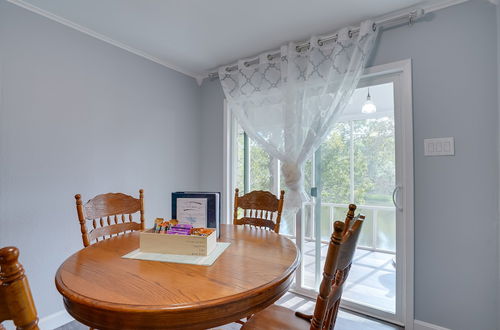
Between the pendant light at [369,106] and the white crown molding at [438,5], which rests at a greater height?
the white crown molding at [438,5]

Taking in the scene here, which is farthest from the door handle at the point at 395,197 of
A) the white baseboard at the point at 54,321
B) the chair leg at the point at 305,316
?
the white baseboard at the point at 54,321

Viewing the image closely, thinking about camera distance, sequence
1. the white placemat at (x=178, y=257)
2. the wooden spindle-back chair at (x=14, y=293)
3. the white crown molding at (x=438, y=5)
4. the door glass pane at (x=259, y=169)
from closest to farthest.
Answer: the wooden spindle-back chair at (x=14, y=293)
the white placemat at (x=178, y=257)
the white crown molding at (x=438, y=5)
the door glass pane at (x=259, y=169)

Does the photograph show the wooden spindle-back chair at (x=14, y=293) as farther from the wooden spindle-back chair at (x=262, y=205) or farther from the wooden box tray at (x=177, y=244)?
the wooden spindle-back chair at (x=262, y=205)

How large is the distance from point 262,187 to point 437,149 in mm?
1598

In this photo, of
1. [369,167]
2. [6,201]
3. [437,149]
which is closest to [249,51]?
[369,167]

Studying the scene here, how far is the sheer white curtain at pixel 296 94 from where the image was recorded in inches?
85.9

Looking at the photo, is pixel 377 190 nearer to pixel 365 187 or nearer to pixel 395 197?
pixel 365 187

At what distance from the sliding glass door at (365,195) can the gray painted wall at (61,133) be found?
4.70ft

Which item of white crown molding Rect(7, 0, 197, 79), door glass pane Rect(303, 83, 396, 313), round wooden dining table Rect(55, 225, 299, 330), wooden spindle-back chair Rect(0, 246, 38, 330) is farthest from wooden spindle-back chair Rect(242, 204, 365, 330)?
white crown molding Rect(7, 0, 197, 79)

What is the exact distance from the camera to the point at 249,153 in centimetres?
302

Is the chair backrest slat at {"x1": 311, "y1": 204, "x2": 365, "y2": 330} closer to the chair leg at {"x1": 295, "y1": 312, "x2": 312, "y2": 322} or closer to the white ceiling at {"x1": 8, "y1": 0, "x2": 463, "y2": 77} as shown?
the chair leg at {"x1": 295, "y1": 312, "x2": 312, "y2": 322}

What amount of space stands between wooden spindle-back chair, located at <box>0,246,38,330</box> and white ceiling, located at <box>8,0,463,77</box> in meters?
1.94

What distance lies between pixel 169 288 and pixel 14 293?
0.47m

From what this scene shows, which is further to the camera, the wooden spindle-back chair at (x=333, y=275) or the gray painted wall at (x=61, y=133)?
the gray painted wall at (x=61, y=133)
